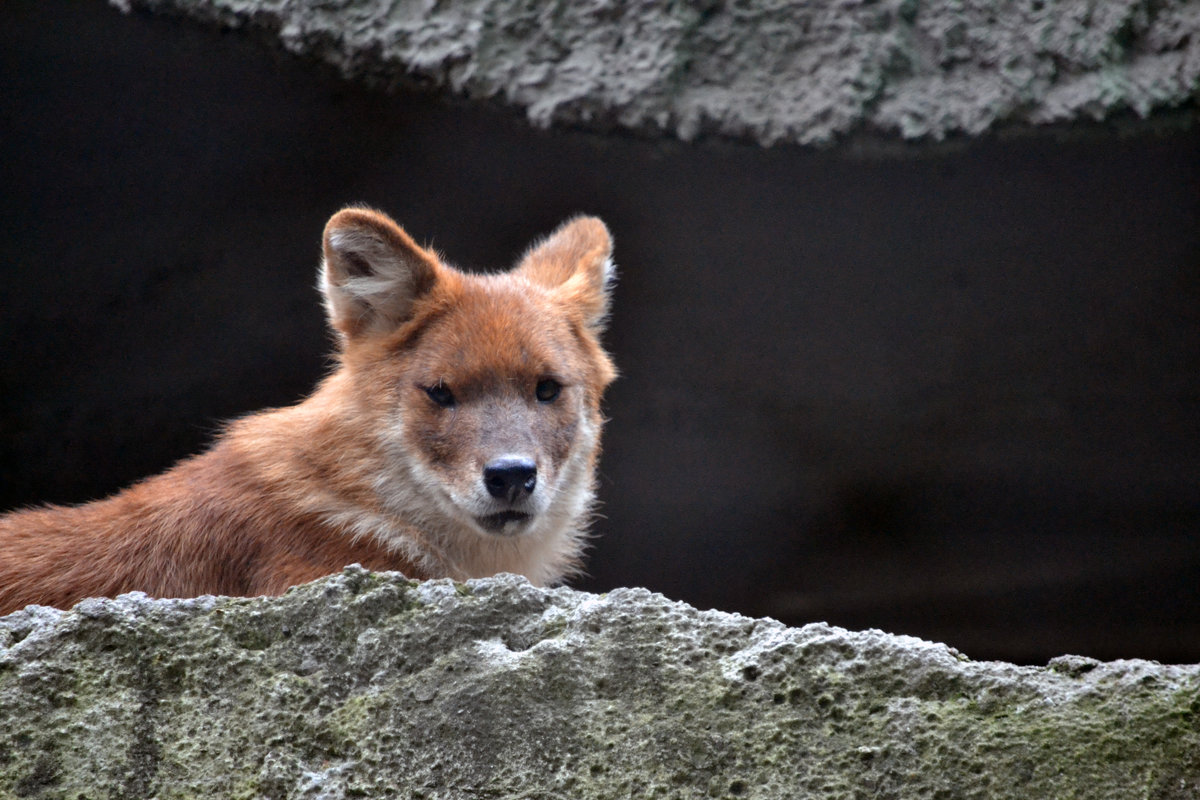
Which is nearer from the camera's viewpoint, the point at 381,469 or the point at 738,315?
the point at 381,469

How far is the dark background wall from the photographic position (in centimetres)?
643

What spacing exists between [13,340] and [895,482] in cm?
530

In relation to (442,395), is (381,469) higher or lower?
lower

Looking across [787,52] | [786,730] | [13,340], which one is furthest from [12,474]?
[786,730]

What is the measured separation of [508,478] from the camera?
4.33 m

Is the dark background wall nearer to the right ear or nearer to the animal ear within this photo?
the animal ear

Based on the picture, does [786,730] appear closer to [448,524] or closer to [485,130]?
[448,524]

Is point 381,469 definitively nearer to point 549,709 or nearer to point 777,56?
point 549,709

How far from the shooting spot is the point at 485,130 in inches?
252

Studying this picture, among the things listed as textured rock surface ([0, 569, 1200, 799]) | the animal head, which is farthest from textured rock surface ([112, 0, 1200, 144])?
textured rock surface ([0, 569, 1200, 799])

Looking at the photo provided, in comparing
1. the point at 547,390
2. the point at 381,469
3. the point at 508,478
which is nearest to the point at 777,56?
the point at 547,390

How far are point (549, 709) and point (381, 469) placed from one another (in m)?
2.24

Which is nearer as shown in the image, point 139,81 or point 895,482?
point 139,81

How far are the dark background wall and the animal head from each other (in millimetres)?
1582
